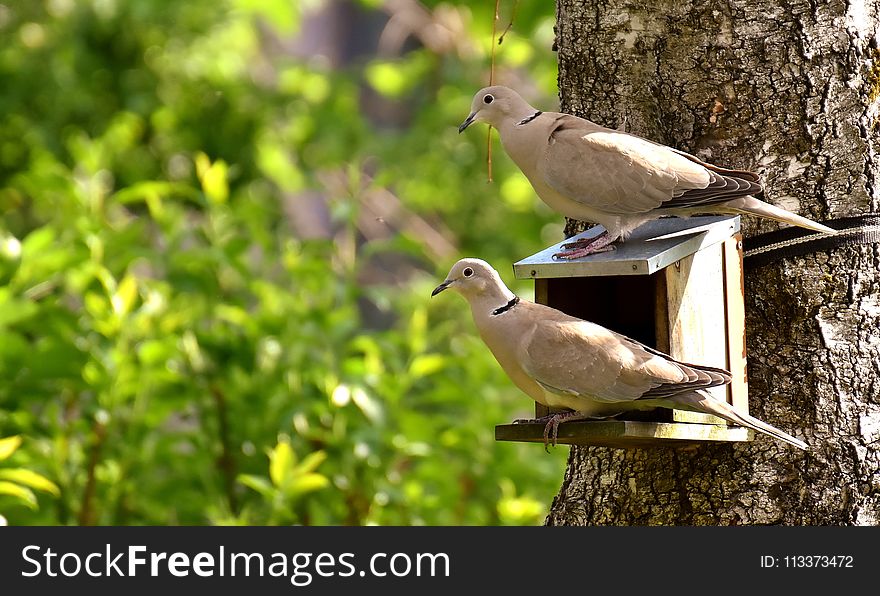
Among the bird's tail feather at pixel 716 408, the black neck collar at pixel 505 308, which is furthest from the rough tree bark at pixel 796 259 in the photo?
the black neck collar at pixel 505 308

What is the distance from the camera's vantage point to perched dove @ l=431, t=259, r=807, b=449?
2371 millimetres

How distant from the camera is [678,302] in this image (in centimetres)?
254

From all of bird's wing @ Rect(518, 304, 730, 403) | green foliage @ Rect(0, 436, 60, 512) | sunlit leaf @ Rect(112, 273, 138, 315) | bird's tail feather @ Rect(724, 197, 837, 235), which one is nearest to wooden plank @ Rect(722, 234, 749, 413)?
bird's tail feather @ Rect(724, 197, 837, 235)

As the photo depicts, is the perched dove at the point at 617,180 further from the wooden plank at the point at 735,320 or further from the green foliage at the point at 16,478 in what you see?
the green foliage at the point at 16,478

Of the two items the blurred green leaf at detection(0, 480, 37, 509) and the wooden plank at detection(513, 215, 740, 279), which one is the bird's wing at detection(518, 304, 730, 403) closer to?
the wooden plank at detection(513, 215, 740, 279)

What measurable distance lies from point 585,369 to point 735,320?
50 centimetres

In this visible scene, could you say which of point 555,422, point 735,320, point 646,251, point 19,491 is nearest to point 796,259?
point 735,320

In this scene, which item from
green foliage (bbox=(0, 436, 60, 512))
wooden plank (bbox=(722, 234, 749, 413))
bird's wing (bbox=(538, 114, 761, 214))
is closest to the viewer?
bird's wing (bbox=(538, 114, 761, 214))

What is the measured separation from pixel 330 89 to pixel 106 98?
1815mm

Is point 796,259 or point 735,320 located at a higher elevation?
point 796,259

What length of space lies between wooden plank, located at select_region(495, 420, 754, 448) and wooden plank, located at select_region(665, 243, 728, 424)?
0.05 meters

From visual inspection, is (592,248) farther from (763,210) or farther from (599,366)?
(763,210)

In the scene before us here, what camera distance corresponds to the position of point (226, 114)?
24.2ft
